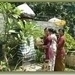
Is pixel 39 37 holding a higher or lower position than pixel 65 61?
higher

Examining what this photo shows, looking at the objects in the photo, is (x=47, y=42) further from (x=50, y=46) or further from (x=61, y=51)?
(x=61, y=51)

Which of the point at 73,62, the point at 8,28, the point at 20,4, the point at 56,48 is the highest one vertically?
the point at 20,4

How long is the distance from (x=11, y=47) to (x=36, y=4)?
0.52 metres

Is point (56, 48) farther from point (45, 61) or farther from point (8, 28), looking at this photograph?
point (8, 28)

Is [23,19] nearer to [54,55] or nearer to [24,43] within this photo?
[24,43]

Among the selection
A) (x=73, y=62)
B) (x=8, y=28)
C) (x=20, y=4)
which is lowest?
(x=73, y=62)

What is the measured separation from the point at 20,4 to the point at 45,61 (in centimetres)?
65

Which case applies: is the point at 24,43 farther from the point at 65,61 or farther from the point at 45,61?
the point at 65,61

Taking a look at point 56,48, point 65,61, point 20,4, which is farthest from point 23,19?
point 65,61

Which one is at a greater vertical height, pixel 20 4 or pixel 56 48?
pixel 20 4

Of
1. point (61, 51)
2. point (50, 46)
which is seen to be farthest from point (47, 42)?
point (61, 51)

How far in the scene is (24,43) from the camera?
2354mm

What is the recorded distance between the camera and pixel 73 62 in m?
2.38

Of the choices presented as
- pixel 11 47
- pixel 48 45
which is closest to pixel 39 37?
pixel 48 45
